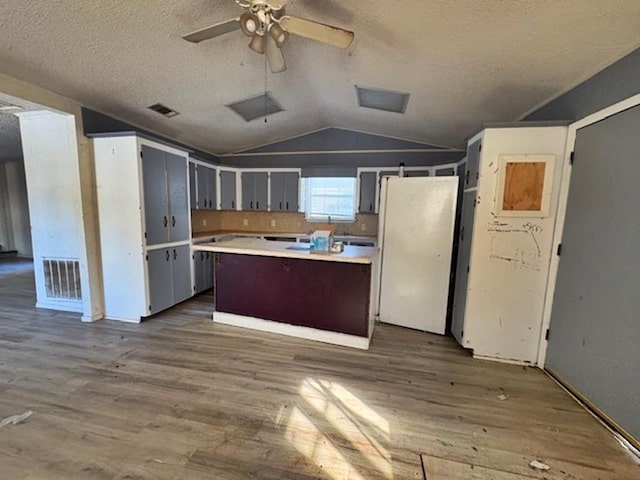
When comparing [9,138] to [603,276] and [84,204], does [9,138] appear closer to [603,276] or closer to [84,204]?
[84,204]

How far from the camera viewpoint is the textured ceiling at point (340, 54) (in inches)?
74.2

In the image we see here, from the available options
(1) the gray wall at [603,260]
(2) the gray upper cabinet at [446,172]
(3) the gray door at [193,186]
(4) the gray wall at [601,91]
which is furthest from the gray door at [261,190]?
(1) the gray wall at [603,260]

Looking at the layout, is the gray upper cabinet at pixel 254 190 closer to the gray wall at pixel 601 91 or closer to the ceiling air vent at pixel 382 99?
the ceiling air vent at pixel 382 99

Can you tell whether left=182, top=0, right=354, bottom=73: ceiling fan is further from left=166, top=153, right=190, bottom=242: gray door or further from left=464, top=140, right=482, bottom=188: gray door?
left=166, top=153, right=190, bottom=242: gray door

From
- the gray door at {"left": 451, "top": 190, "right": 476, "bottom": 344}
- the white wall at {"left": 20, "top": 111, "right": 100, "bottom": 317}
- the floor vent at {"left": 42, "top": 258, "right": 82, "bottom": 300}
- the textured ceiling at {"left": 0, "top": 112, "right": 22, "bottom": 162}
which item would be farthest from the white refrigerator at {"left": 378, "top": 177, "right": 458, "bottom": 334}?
the textured ceiling at {"left": 0, "top": 112, "right": 22, "bottom": 162}

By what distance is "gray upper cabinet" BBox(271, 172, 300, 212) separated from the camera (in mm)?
5379

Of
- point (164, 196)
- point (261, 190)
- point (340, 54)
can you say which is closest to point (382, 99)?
point (340, 54)

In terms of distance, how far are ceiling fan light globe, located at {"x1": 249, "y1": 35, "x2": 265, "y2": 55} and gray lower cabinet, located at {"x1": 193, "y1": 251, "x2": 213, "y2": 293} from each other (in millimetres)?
3228

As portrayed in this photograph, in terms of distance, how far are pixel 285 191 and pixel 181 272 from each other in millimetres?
2367

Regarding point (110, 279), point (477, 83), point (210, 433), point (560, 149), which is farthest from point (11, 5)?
point (560, 149)

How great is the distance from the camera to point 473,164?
2848 millimetres

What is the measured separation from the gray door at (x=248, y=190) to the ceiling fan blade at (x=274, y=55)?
11.1ft

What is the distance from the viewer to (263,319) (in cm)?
335

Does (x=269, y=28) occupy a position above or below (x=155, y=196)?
above
